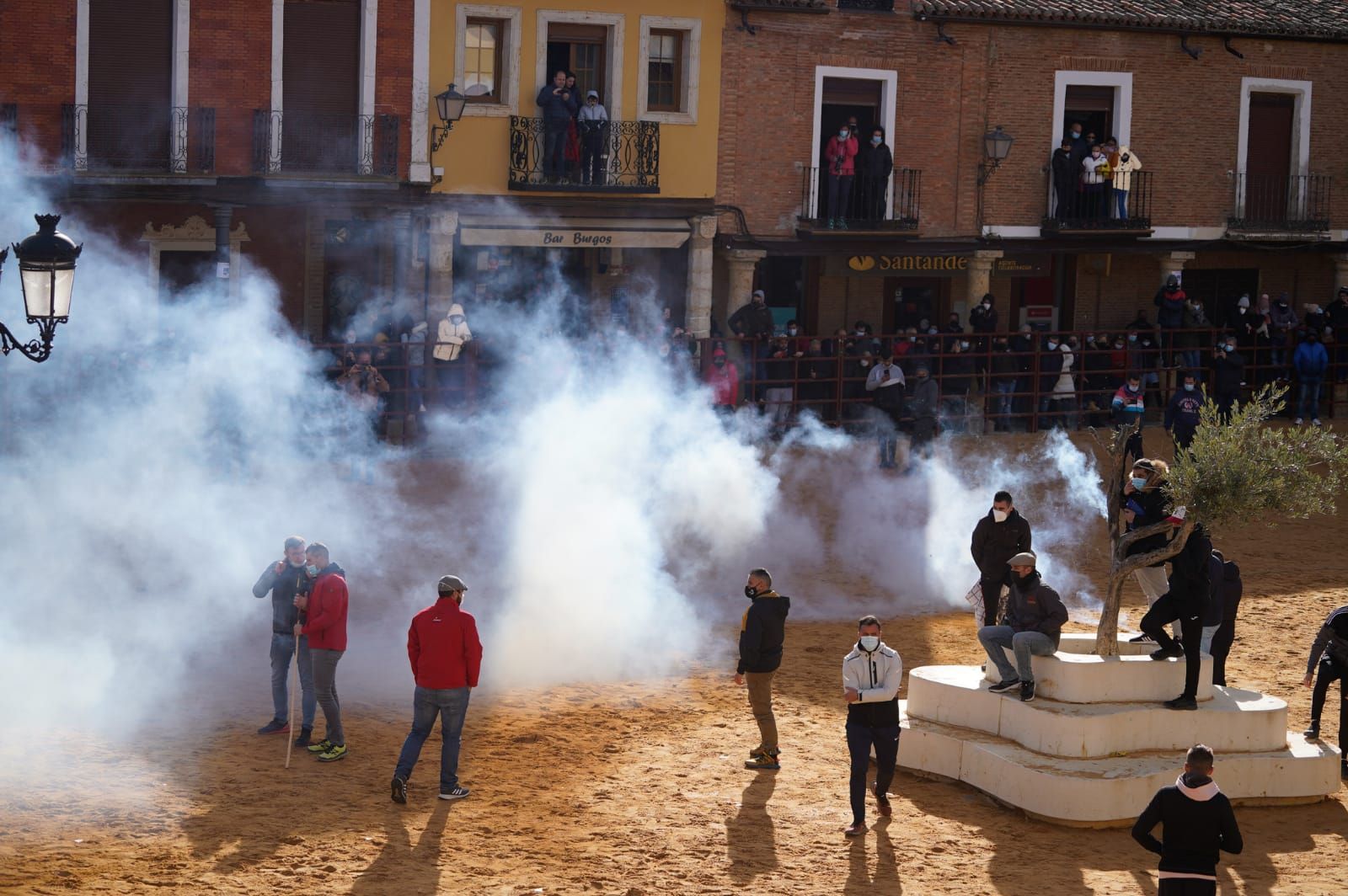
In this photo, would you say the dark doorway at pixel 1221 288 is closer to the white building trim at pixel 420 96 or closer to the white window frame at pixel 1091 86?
the white window frame at pixel 1091 86

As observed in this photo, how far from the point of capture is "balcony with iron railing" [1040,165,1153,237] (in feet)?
97.2

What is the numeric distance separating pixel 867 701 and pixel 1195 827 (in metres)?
2.90

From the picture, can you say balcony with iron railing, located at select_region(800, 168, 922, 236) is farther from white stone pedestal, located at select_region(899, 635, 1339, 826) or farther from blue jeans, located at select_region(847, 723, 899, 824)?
blue jeans, located at select_region(847, 723, 899, 824)

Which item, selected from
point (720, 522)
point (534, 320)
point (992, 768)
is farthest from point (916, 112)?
point (992, 768)

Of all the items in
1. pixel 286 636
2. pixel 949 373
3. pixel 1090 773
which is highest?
pixel 949 373

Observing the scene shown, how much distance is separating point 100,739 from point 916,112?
18955 mm

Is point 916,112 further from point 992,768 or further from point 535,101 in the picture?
point 992,768

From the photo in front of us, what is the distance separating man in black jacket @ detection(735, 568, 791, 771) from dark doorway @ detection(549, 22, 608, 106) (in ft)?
46.5

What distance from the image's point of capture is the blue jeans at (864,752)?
41.5 feet

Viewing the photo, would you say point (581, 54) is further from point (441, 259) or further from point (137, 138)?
point (137, 138)

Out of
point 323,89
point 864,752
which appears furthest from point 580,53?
point 864,752

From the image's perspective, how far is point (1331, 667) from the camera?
14.8 meters

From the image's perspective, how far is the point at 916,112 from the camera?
28.9 m

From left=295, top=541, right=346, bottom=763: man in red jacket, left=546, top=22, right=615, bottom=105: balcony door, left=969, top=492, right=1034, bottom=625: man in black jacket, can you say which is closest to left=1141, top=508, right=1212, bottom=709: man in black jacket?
left=969, top=492, right=1034, bottom=625: man in black jacket
